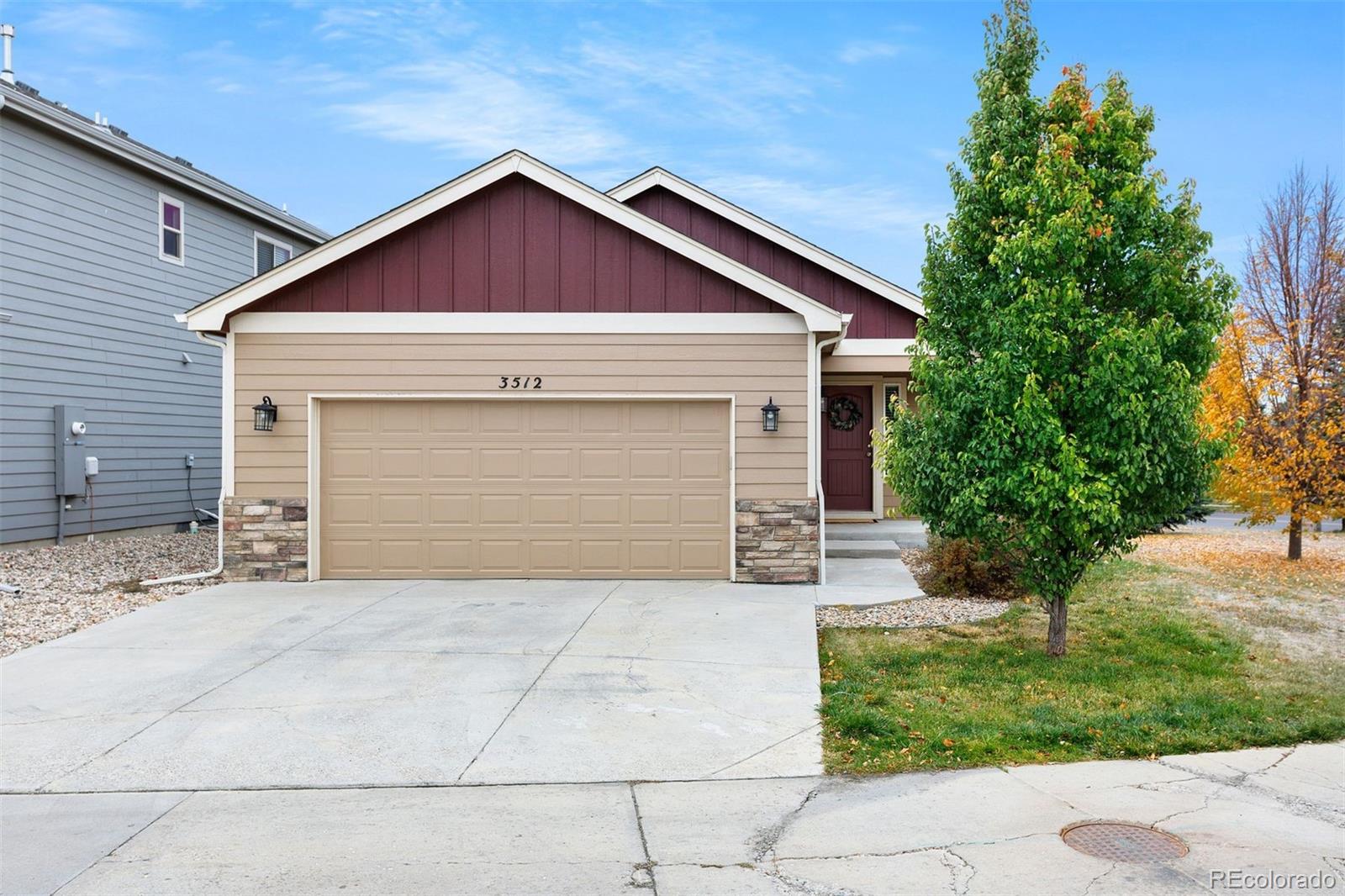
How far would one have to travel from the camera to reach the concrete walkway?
3674 millimetres

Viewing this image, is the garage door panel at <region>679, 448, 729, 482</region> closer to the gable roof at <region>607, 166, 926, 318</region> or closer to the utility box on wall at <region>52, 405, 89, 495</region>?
the gable roof at <region>607, 166, 926, 318</region>

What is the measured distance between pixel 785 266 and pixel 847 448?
10.2 feet

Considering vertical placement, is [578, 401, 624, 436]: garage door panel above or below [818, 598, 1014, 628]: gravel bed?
above

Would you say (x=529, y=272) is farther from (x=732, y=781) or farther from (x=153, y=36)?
(x=153, y=36)

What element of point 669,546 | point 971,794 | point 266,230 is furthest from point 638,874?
Result: point 266,230

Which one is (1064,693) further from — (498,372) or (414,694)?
(498,372)

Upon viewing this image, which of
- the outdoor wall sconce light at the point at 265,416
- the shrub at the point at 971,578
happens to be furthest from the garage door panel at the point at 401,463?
the shrub at the point at 971,578

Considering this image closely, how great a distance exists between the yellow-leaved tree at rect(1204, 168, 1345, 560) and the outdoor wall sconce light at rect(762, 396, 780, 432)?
6.35 m

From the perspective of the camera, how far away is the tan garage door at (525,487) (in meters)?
10.6

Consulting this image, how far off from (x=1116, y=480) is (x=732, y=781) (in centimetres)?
375

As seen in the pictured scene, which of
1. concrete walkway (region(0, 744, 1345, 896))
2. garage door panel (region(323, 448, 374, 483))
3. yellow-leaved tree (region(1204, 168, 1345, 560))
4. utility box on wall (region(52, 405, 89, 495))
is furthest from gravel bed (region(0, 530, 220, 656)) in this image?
yellow-leaved tree (region(1204, 168, 1345, 560))

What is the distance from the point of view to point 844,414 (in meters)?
15.5

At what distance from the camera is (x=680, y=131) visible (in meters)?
21.9

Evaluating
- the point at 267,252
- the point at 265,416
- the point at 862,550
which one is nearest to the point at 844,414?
the point at 862,550
